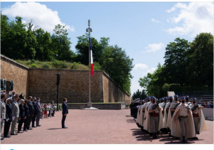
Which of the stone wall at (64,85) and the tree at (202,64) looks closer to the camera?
the stone wall at (64,85)

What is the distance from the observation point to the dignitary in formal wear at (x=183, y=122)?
32.5 feet

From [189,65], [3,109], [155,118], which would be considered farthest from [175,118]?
[189,65]

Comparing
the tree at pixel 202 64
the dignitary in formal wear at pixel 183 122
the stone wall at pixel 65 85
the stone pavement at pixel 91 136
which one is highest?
the tree at pixel 202 64

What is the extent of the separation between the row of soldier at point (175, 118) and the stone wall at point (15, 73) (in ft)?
89.9

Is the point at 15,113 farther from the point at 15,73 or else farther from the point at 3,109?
the point at 15,73

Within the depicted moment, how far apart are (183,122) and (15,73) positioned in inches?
1346

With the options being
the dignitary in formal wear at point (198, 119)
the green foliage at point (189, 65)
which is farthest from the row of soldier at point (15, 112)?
the green foliage at point (189, 65)

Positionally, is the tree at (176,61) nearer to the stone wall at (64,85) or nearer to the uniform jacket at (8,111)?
the stone wall at (64,85)

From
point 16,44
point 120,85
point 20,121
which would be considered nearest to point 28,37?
point 16,44

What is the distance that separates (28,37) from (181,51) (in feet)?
121

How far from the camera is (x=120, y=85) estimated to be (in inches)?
2739

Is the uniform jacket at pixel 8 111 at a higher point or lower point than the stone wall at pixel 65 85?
lower

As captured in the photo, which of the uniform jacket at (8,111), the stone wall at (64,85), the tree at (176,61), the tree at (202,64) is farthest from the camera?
the tree at (176,61)

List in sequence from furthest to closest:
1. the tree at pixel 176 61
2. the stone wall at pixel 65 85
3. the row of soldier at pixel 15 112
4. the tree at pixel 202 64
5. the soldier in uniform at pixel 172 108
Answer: the tree at pixel 176 61, the tree at pixel 202 64, the stone wall at pixel 65 85, the soldier in uniform at pixel 172 108, the row of soldier at pixel 15 112
